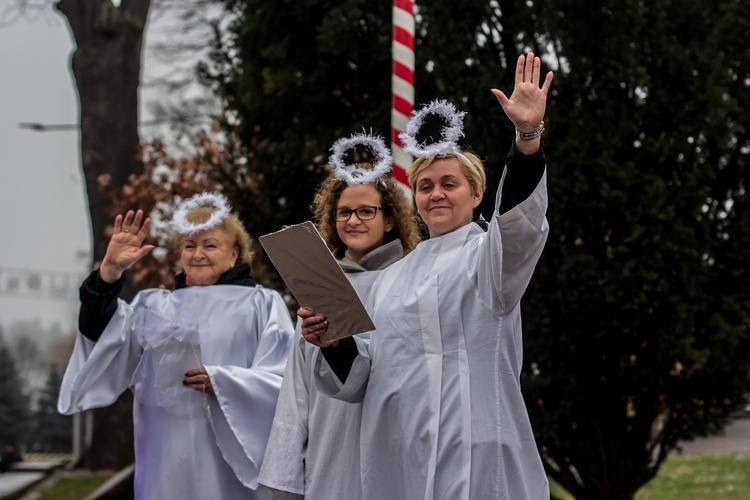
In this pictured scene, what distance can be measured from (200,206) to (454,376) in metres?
2.36

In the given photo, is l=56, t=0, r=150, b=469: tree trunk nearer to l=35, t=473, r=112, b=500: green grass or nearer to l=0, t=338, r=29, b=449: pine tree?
l=35, t=473, r=112, b=500: green grass

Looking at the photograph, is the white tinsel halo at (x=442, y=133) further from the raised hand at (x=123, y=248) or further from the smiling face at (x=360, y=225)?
the raised hand at (x=123, y=248)

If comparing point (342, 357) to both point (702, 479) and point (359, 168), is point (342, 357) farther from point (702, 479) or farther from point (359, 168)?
point (702, 479)

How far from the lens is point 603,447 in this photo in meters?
6.86

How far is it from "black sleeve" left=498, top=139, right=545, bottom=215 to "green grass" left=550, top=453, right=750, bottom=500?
21.9 feet

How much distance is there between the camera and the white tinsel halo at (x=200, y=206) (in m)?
5.11

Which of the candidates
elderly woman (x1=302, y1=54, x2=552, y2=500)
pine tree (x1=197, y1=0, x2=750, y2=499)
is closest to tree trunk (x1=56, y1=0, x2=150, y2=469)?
pine tree (x1=197, y1=0, x2=750, y2=499)

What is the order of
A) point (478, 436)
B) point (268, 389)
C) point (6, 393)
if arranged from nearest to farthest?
point (478, 436)
point (268, 389)
point (6, 393)

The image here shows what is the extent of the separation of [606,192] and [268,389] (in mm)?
2372

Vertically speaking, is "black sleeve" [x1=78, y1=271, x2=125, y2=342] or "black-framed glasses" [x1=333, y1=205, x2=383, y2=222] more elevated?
"black-framed glasses" [x1=333, y1=205, x2=383, y2=222]

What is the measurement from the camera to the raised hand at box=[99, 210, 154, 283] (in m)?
4.75

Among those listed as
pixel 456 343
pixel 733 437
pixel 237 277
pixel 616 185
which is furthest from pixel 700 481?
pixel 456 343

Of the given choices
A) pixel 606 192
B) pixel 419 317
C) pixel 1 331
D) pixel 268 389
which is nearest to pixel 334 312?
pixel 419 317

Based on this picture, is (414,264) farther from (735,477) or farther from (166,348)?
(735,477)
